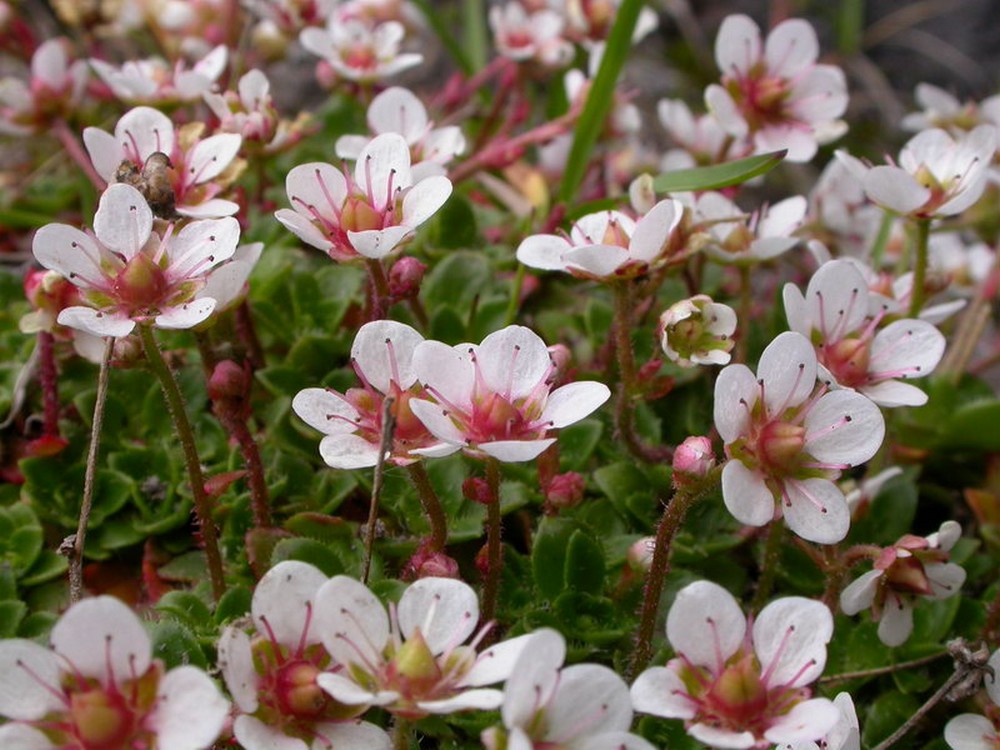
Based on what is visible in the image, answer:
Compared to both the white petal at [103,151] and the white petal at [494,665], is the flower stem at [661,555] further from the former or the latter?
the white petal at [103,151]

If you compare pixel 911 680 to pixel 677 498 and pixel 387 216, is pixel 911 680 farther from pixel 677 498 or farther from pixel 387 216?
pixel 387 216

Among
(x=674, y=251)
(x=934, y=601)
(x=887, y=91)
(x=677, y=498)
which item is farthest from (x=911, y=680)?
(x=887, y=91)

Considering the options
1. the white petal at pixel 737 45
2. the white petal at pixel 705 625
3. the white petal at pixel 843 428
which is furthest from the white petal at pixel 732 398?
the white petal at pixel 737 45

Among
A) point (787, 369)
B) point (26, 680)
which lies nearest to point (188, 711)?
point (26, 680)

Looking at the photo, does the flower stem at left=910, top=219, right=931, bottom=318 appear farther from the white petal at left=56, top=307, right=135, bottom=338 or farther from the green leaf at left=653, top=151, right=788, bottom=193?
the white petal at left=56, top=307, right=135, bottom=338

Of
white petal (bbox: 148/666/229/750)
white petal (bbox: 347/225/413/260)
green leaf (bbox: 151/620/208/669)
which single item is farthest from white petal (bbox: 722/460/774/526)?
green leaf (bbox: 151/620/208/669)

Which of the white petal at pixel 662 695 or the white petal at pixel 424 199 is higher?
the white petal at pixel 424 199
